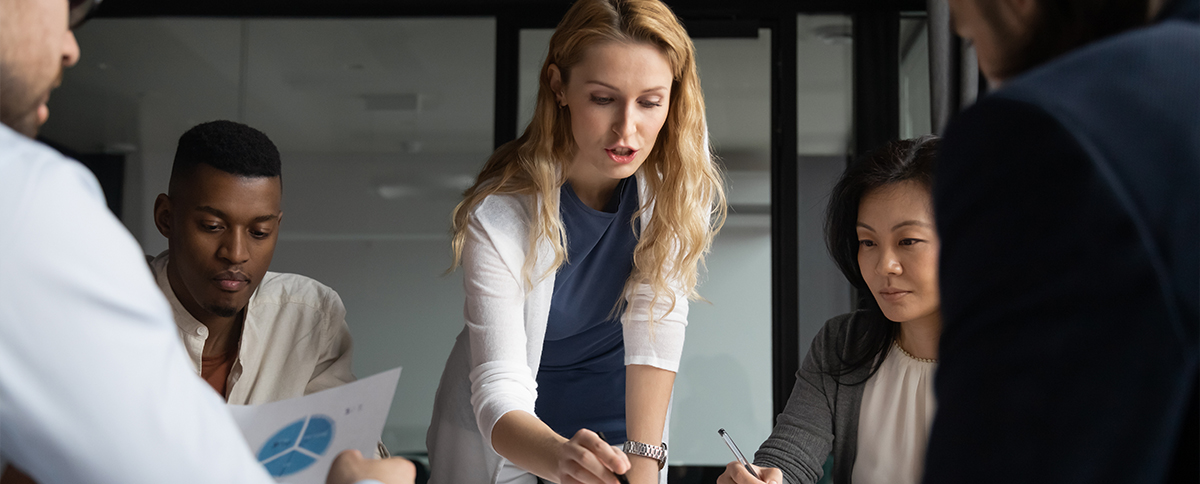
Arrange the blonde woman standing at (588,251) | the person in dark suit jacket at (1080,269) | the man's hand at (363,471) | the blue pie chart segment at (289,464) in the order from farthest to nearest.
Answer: the blonde woman standing at (588,251) < the blue pie chart segment at (289,464) < the man's hand at (363,471) < the person in dark suit jacket at (1080,269)

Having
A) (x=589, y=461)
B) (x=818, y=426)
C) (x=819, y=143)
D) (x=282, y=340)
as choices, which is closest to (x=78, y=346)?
(x=589, y=461)

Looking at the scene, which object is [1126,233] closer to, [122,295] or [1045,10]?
[1045,10]

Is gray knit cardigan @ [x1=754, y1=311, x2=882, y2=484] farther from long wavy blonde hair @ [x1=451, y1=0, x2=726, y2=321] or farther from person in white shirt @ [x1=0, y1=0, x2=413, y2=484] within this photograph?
person in white shirt @ [x1=0, y1=0, x2=413, y2=484]

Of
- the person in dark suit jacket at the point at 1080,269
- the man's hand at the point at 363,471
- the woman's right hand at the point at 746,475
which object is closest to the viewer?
the person in dark suit jacket at the point at 1080,269

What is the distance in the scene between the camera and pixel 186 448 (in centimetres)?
54

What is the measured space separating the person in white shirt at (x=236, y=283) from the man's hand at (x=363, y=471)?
0.79m

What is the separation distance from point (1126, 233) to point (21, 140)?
0.64m

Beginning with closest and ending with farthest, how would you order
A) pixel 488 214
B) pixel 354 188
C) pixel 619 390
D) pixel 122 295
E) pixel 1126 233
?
pixel 1126 233, pixel 122 295, pixel 488 214, pixel 619 390, pixel 354 188

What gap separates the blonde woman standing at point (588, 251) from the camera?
4.41ft

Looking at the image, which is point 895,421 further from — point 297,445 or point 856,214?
point 297,445

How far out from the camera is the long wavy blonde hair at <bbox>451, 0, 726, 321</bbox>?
1.38 m

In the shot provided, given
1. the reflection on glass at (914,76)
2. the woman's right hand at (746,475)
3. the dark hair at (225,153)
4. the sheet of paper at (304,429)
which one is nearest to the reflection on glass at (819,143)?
the reflection on glass at (914,76)

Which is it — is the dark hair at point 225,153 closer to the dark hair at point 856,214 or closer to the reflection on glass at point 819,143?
the dark hair at point 856,214

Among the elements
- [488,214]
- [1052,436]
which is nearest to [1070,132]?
[1052,436]
